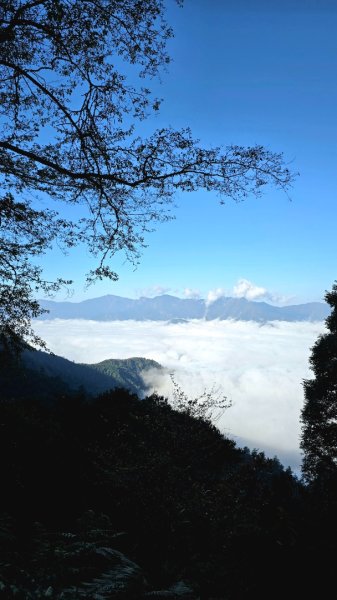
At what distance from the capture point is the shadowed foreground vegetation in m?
3.67

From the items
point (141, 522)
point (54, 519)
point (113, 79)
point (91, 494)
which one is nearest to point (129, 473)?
point (91, 494)

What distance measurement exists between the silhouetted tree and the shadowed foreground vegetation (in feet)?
17.8

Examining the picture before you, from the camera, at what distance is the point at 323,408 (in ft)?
63.2

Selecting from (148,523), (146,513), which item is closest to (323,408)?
(146,513)

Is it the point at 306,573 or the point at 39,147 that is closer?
the point at 306,573

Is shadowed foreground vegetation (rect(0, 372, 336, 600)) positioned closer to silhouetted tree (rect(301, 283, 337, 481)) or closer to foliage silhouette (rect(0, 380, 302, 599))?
foliage silhouette (rect(0, 380, 302, 599))

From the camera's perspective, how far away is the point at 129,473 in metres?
13.2

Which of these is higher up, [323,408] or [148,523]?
[323,408]

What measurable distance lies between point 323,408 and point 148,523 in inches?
509

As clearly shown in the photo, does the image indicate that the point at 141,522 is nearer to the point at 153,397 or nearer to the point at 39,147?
the point at 39,147

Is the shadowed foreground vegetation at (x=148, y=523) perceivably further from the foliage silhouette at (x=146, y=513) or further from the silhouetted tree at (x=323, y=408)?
the silhouetted tree at (x=323, y=408)

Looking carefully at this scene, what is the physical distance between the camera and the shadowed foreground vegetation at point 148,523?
144 inches

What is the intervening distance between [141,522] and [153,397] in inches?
662

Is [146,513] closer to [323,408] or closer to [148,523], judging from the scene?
[148,523]
